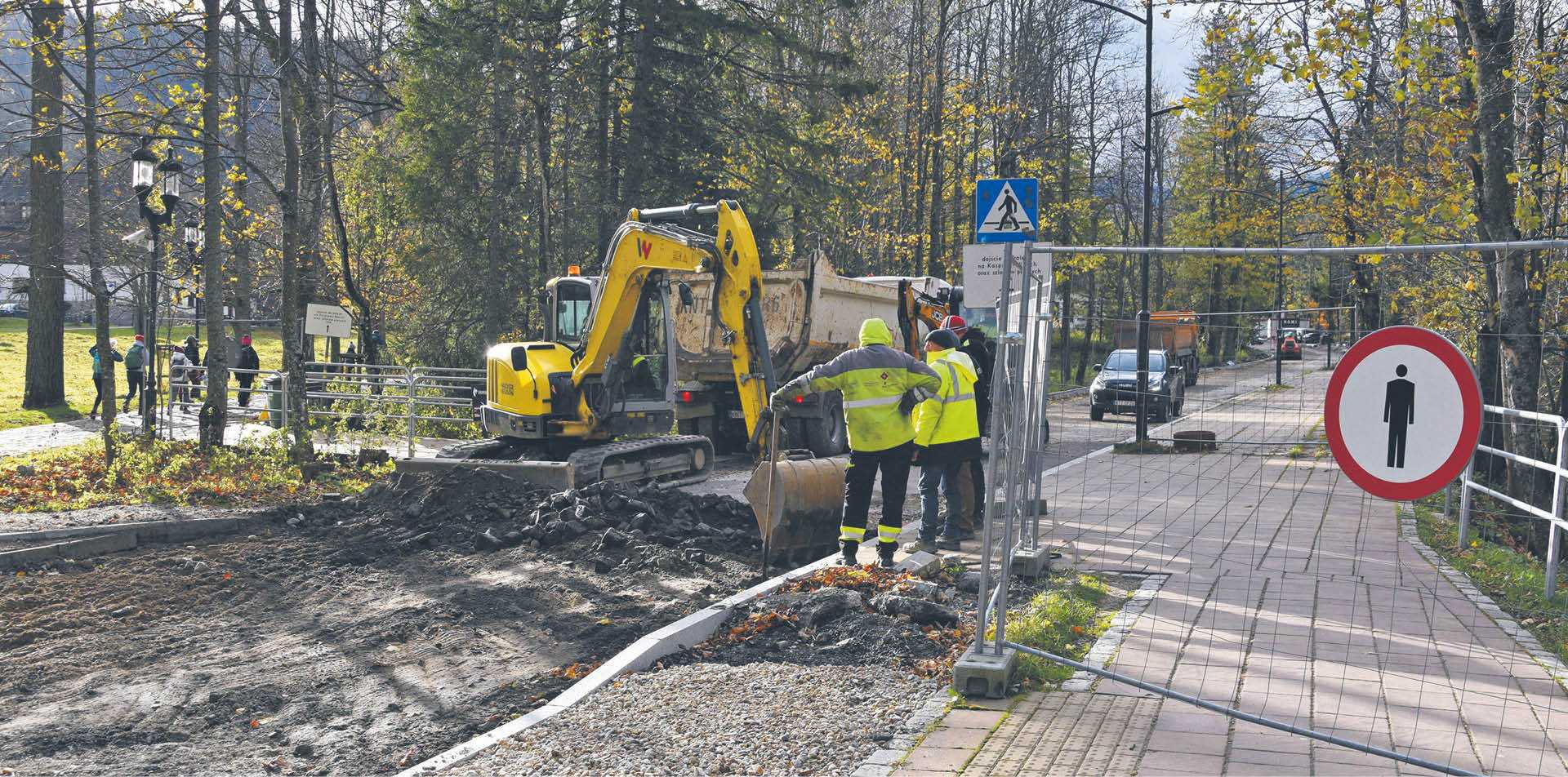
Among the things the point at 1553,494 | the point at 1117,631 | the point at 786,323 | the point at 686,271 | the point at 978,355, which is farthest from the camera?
the point at 786,323

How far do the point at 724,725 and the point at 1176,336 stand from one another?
451cm

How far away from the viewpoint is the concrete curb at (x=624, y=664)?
5375 millimetres

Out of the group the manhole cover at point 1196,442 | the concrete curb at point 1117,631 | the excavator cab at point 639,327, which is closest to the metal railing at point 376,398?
the excavator cab at point 639,327

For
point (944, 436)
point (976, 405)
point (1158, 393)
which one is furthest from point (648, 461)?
point (1158, 393)

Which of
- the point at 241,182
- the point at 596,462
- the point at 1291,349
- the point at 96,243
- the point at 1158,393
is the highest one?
the point at 241,182

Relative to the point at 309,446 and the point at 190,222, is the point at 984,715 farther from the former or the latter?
the point at 190,222

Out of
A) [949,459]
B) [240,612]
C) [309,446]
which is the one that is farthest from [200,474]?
[949,459]

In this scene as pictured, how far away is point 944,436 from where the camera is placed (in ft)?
31.8

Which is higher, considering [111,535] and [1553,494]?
[1553,494]

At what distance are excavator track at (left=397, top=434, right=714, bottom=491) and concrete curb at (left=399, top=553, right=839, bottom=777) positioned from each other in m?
5.38

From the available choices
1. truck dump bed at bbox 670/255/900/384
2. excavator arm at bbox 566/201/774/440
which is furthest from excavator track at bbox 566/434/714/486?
truck dump bed at bbox 670/255/900/384

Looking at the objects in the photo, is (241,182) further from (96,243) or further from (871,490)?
(871,490)

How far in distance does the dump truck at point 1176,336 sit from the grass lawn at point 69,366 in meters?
22.6

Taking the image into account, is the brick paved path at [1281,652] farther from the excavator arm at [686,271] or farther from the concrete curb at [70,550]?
the concrete curb at [70,550]
